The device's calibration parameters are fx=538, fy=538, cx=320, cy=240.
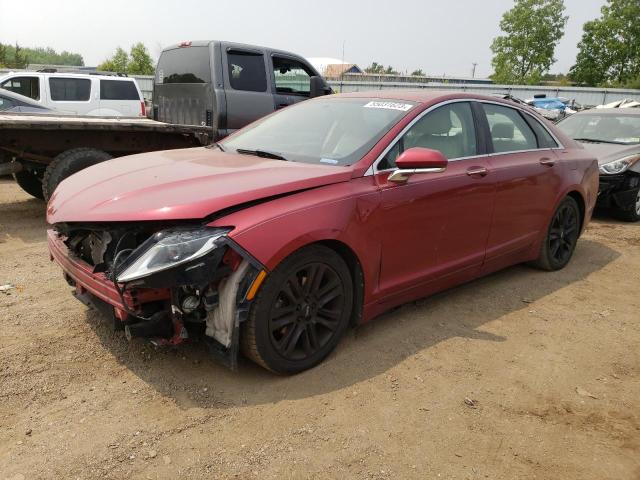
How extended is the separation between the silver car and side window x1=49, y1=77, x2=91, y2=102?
10.2 m

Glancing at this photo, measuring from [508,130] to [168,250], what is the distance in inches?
122

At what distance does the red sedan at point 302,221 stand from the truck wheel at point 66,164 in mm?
2459

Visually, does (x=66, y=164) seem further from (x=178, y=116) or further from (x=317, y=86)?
(x=317, y=86)

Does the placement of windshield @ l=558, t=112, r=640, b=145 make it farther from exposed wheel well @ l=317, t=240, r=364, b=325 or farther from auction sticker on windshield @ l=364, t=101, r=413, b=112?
exposed wheel well @ l=317, t=240, r=364, b=325

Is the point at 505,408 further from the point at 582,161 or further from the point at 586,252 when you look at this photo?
the point at 586,252

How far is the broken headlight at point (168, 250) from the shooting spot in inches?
102

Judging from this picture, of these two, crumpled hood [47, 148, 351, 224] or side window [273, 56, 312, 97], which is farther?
side window [273, 56, 312, 97]

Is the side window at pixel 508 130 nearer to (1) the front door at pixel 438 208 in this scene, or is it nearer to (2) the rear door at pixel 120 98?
(1) the front door at pixel 438 208

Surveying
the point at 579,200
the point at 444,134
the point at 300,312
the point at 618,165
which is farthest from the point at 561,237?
the point at 300,312

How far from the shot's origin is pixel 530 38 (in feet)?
157

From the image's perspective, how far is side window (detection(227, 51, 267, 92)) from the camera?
7406 mm

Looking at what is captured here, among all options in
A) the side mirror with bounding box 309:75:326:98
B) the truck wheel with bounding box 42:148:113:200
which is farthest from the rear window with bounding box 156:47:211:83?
the truck wheel with bounding box 42:148:113:200

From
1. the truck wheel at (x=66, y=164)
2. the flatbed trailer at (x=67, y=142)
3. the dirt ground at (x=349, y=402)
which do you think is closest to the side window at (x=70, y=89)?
the flatbed trailer at (x=67, y=142)

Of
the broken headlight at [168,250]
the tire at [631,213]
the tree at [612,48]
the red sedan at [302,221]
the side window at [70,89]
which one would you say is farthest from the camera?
A: the tree at [612,48]
